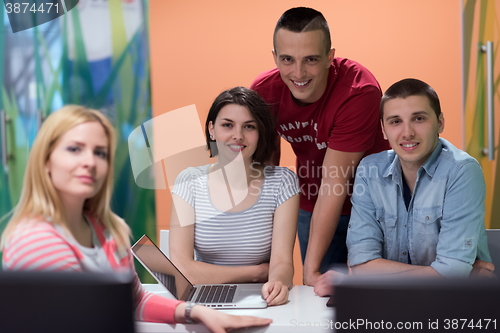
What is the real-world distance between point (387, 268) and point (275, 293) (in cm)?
32

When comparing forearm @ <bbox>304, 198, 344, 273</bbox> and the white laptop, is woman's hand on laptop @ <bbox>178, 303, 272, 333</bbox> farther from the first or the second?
forearm @ <bbox>304, 198, 344, 273</bbox>

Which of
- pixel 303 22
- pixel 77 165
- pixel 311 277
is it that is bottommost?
pixel 311 277

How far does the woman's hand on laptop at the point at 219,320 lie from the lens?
86 centimetres

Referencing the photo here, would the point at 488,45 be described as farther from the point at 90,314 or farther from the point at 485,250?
the point at 90,314

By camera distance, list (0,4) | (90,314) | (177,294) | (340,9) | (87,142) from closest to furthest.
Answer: (90,314) → (87,142) → (177,294) → (0,4) → (340,9)

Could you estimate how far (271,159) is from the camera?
137 cm

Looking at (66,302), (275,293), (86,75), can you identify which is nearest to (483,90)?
(275,293)

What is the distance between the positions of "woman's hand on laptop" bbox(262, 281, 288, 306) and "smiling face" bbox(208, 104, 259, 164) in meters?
0.40

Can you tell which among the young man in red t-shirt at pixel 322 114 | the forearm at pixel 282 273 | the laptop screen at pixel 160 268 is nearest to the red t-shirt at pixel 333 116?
the young man in red t-shirt at pixel 322 114

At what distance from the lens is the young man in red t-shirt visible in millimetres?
1233

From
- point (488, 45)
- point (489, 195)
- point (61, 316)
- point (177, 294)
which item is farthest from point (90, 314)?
point (488, 45)

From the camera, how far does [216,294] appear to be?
1092 mm

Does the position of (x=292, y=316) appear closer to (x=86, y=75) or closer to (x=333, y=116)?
(x=333, y=116)

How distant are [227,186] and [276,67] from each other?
368 millimetres
